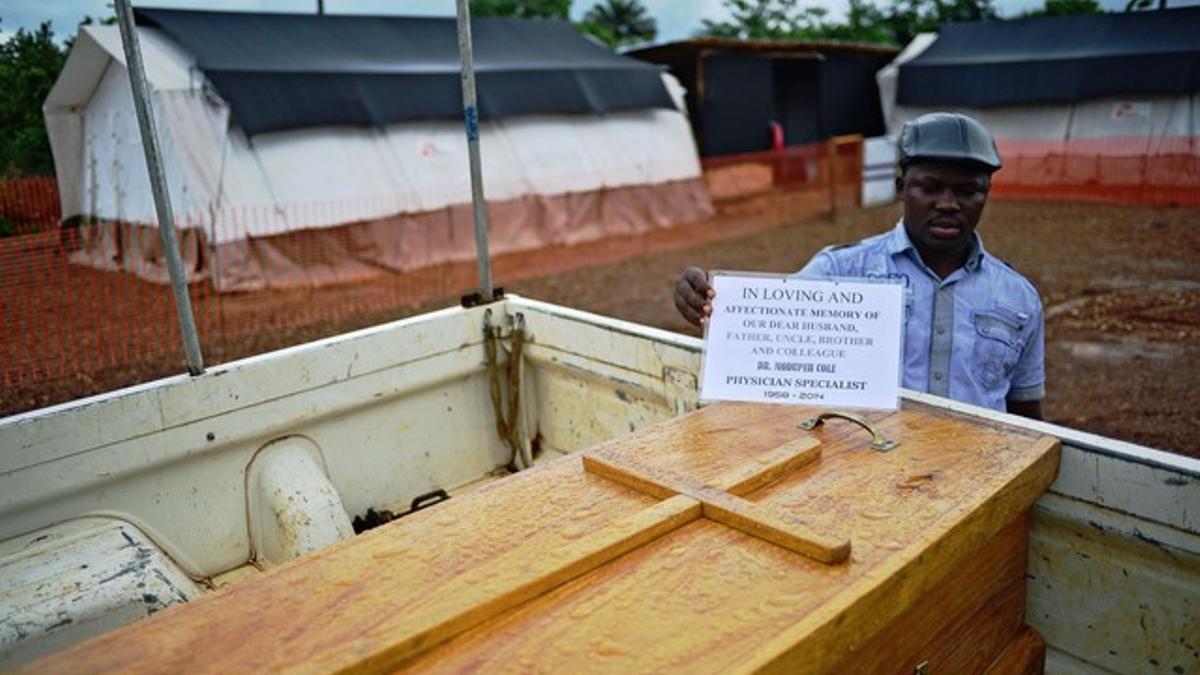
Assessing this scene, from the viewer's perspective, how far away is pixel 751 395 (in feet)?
5.99

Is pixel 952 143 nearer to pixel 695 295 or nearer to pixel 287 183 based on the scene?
pixel 695 295

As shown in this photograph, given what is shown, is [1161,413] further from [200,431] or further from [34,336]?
[34,336]

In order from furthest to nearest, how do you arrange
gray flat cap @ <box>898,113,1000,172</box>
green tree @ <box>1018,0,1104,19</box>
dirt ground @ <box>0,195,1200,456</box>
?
1. green tree @ <box>1018,0,1104,19</box>
2. dirt ground @ <box>0,195,1200,456</box>
3. gray flat cap @ <box>898,113,1000,172</box>

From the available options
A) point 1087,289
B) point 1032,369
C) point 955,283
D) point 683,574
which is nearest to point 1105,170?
point 1087,289

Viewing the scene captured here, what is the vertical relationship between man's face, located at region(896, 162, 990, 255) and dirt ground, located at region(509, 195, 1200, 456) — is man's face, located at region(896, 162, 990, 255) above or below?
above

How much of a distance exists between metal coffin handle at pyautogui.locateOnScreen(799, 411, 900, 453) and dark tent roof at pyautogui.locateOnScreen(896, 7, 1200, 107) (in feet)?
52.8

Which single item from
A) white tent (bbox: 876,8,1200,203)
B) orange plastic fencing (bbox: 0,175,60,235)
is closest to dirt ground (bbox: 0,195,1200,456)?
orange plastic fencing (bbox: 0,175,60,235)

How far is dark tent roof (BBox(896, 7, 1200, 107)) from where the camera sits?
1580cm

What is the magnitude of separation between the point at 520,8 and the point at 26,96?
2934 cm

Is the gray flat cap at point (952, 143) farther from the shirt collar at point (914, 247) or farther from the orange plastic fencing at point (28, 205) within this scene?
the orange plastic fencing at point (28, 205)

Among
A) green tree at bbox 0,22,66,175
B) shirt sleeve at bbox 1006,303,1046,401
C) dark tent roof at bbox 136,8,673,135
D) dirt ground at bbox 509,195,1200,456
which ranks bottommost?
dirt ground at bbox 509,195,1200,456

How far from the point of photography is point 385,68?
1277cm

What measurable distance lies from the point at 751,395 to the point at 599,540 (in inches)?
23.1

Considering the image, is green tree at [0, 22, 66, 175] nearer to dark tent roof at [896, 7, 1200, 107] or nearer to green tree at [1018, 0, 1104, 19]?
dark tent roof at [896, 7, 1200, 107]
